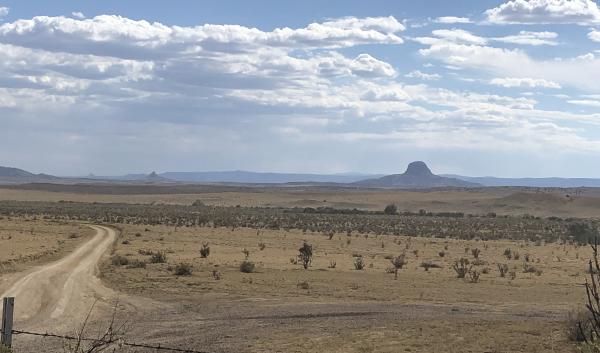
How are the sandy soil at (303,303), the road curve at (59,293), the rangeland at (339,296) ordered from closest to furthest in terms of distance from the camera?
1. the sandy soil at (303,303)
2. the rangeland at (339,296)
3. the road curve at (59,293)

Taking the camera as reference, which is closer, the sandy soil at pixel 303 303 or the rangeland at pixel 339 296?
the sandy soil at pixel 303 303

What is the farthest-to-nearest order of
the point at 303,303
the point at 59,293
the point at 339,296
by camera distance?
the point at 339,296
the point at 59,293
the point at 303,303

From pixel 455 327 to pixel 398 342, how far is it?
Answer: 222 centimetres

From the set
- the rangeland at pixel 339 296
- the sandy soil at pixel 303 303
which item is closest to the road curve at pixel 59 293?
the sandy soil at pixel 303 303

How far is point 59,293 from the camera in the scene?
22.8 metres

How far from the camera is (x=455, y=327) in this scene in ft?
56.3

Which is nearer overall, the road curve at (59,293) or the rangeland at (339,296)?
the rangeland at (339,296)

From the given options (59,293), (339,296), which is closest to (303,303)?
(339,296)

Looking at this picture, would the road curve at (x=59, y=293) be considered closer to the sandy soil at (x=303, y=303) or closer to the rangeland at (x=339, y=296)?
the sandy soil at (x=303, y=303)

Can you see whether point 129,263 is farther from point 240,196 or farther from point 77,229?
point 240,196

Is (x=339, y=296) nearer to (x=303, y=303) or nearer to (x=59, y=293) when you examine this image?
(x=303, y=303)

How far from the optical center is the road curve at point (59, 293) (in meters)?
18.9

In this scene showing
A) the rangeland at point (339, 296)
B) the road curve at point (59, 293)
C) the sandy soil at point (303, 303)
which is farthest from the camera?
the road curve at point (59, 293)

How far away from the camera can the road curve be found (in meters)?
18.9
